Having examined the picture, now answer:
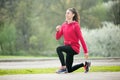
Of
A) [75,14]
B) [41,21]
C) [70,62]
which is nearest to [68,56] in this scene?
[70,62]

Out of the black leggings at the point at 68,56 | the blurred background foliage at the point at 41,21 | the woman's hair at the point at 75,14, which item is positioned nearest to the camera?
the black leggings at the point at 68,56

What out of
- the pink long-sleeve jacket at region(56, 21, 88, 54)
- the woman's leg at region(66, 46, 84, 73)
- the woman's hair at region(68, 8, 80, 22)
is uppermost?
the woman's hair at region(68, 8, 80, 22)

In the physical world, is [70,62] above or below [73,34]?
below

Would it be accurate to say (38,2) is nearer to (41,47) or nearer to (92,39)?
(41,47)

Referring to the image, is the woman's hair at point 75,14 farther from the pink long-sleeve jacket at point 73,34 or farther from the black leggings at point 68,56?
the black leggings at point 68,56

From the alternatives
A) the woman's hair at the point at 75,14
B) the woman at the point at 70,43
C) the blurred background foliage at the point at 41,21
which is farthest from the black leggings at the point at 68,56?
the blurred background foliage at the point at 41,21

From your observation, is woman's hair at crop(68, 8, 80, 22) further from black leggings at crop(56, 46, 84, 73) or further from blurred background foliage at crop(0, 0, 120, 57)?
blurred background foliage at crop(0, 0, 120, 57)

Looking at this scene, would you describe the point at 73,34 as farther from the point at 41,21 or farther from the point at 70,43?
the point at 41,21

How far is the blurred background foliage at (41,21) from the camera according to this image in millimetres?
10766

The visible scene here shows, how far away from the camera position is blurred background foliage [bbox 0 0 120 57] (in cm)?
1077

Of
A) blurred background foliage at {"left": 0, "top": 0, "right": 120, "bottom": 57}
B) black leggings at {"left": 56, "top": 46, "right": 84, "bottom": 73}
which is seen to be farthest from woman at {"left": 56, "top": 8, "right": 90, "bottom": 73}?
blurred background foliage at {"left": 0, "top": 0, "right": 120, "bottom": 57}

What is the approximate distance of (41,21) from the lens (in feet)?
38.2

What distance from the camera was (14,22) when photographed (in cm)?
1114

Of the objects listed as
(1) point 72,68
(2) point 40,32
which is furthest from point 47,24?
(1) point 72,68
